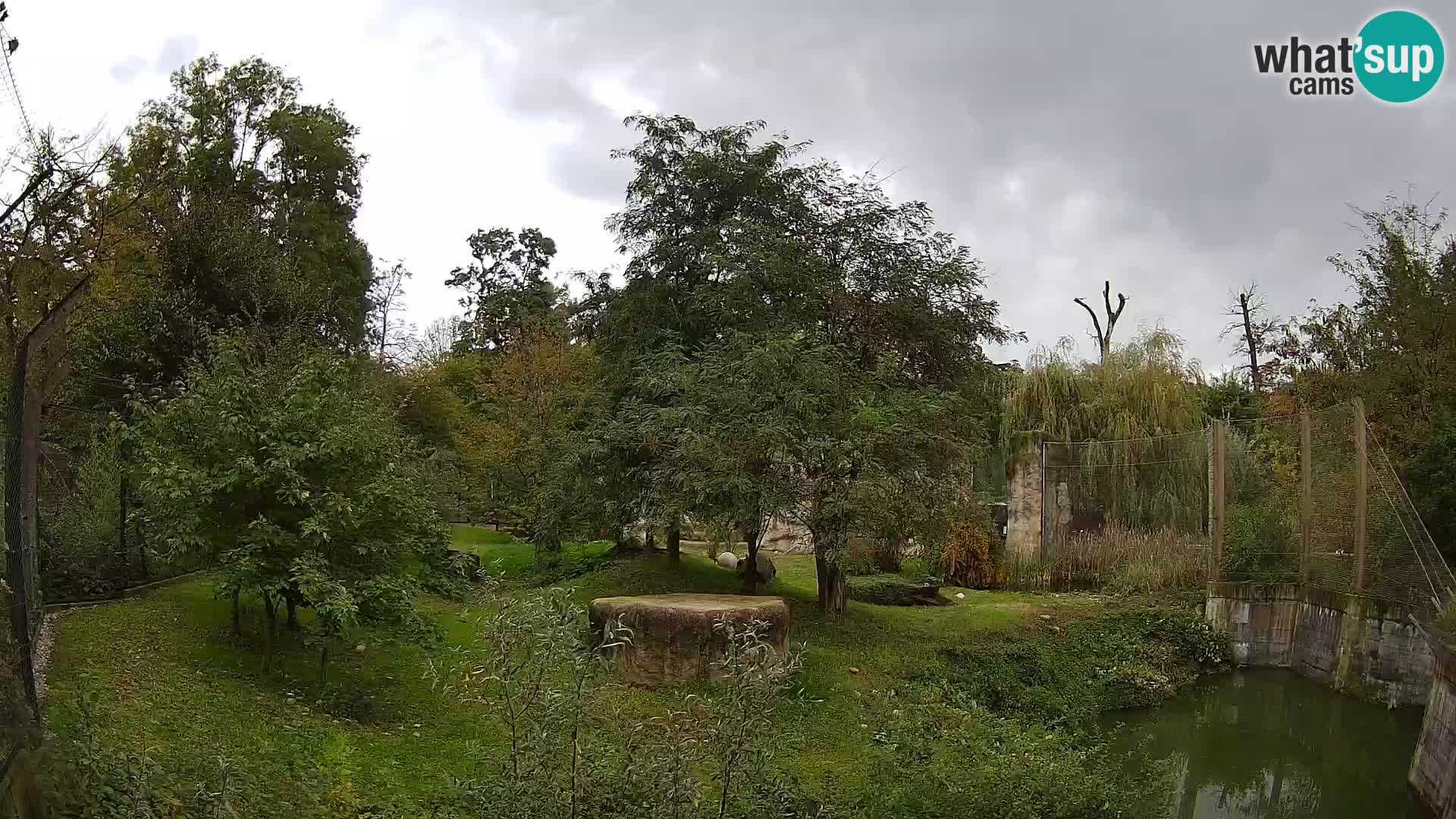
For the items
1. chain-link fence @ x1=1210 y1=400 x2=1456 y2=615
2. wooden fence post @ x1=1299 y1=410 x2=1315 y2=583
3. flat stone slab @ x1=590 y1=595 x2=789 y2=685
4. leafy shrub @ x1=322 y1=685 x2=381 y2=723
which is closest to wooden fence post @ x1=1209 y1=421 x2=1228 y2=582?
chain-link fence @ x1=1210 y1=400 x2=1456 y2=615

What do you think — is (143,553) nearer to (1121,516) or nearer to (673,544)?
(673,544)

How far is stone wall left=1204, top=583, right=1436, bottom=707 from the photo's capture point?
11094mm

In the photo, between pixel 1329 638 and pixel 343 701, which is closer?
pixel 343 701

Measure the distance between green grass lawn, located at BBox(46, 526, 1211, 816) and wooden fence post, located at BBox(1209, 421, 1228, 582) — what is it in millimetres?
3208

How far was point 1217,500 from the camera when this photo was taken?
15.2 m

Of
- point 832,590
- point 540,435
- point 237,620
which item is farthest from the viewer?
point 540,435

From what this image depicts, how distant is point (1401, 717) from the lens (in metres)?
11.1

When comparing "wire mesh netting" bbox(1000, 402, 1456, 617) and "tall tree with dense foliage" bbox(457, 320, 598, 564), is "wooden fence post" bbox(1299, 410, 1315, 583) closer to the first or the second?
"wire mesh netting" bbox(1000, 402, 1456, 617)

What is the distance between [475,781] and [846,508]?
6.04m

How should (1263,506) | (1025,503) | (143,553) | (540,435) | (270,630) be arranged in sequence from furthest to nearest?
(1025,503) < (540,435) < (1263,506) < (143,553) < (270,630)

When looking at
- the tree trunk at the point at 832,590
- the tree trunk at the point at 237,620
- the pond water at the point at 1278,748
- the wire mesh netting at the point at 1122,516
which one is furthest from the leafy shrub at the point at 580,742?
the wire mesh netting at the point at 1122,516

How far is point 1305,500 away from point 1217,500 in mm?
1685

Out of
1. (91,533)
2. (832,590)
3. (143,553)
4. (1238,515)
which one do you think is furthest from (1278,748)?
(91,533)

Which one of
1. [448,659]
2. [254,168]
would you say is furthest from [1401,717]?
[254,168]
